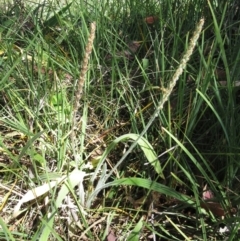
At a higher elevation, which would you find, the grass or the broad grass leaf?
the grass

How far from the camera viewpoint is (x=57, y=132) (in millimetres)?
1264

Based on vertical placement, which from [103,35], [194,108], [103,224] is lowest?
[103,224]

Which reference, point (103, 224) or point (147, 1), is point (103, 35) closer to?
point (147, 1)

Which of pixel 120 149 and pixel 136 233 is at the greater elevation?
pixel 120 149

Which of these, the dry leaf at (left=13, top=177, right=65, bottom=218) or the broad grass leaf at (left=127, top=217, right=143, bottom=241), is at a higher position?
the dry leaf at (left=13, top=177, right=65, bottom=218)

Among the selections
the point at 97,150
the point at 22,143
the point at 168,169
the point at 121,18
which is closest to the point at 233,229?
the point at 168,169

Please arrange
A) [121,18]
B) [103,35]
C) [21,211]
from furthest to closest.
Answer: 1. [121,18]
2. [103,35]
3. [21,211]

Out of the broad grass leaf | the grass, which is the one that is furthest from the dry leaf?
the broad grass leaf

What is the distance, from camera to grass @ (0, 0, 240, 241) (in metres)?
1.07

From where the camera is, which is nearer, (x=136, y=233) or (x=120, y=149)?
(x=136, y=233)

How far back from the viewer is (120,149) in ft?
4.20

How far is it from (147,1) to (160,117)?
0.70 meters

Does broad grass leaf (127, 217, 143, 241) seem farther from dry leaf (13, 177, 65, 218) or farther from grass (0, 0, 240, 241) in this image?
dry leaf (13, 177, 65, 218)

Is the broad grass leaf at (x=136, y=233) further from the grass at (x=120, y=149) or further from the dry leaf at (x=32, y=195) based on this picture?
the dry leaf at (x=32, y=195)
